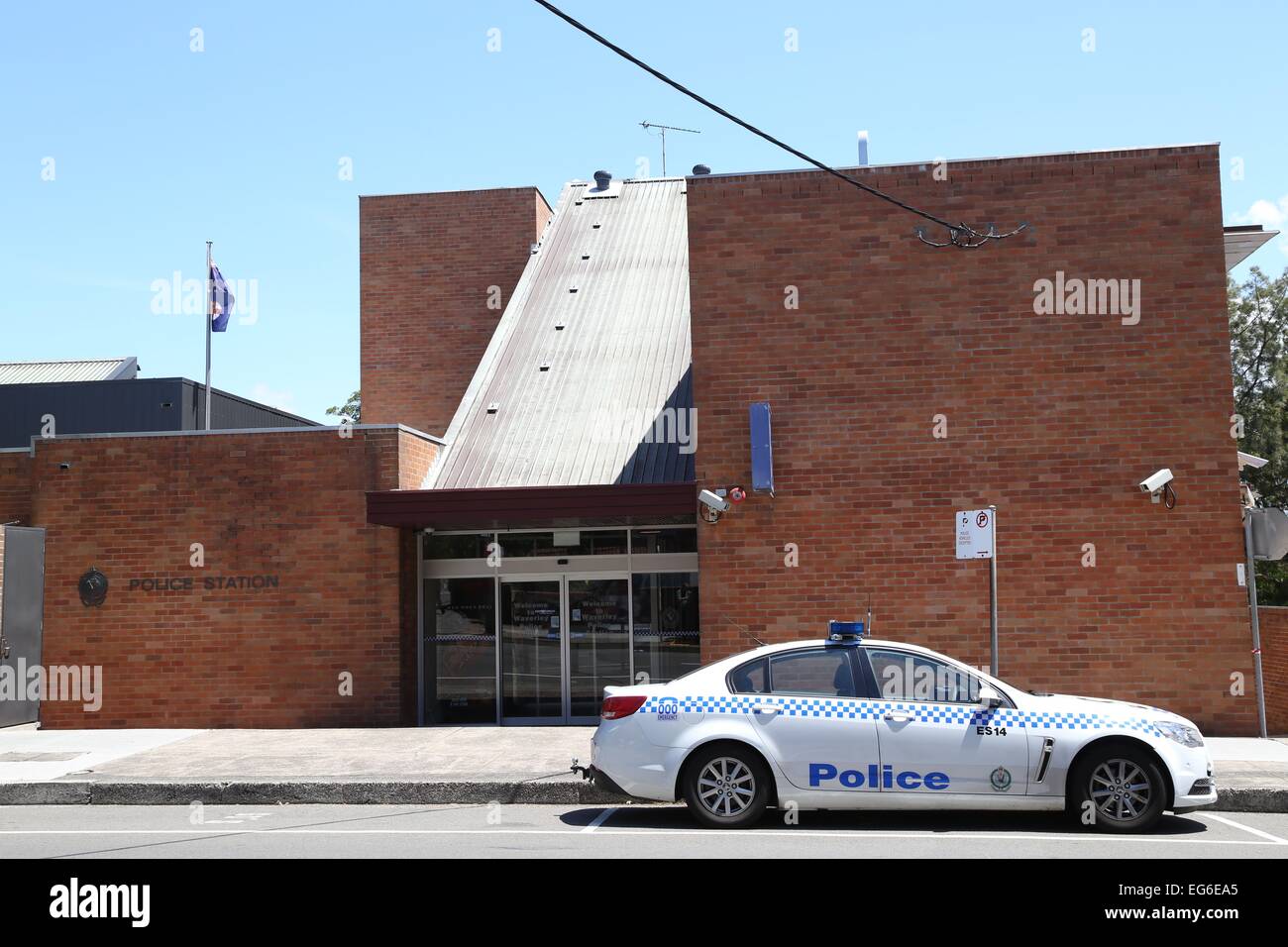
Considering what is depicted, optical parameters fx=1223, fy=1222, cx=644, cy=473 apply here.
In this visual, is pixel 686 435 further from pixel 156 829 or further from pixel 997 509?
pixel 156 829

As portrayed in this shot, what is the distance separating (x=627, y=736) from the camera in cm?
936

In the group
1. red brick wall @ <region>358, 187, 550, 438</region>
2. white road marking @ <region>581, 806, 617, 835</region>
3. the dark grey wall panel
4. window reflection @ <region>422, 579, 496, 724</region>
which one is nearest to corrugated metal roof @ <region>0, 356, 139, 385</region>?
the dark grey wall panel

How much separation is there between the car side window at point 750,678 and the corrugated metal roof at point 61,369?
99.7 feet

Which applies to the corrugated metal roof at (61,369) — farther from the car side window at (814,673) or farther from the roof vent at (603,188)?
the car side window at (814,673)

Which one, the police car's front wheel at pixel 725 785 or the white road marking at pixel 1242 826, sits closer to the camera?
the white road marking at pixel 1242 826

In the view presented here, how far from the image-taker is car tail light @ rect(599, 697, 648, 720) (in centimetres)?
941

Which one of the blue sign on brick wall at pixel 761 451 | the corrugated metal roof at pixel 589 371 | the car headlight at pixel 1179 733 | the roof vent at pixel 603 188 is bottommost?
the car headlight at pixel 1179 733

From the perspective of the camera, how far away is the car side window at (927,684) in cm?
928

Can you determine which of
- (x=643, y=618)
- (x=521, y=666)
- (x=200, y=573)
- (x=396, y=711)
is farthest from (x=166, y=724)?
(x=643, y=618)

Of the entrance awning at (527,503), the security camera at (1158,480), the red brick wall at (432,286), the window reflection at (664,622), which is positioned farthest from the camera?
the red brick wall at (432,286)

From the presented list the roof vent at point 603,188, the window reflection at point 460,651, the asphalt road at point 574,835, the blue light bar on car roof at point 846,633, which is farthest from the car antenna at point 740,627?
the roof vent at point 603,188

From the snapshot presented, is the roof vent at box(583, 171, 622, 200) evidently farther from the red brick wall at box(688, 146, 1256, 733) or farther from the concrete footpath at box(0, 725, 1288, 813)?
the concrete footpath at box(0, 725, 1288, 813)

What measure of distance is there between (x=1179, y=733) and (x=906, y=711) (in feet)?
6.73
